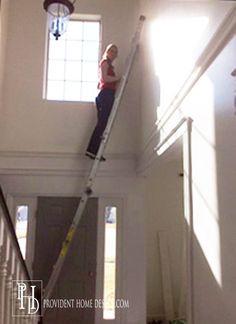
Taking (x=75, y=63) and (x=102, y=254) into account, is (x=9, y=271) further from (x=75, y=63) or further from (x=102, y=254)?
(x=75, y=63)

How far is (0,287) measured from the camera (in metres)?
1.83

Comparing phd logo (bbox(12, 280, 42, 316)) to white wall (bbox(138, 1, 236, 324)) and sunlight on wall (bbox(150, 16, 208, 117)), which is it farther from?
sunlight on wall (bbox(150, 16, 208, 117))

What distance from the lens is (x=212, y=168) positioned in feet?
6.07

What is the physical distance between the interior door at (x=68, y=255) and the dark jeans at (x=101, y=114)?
2.57 feet

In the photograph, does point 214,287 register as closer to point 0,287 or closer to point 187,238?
point 187,238

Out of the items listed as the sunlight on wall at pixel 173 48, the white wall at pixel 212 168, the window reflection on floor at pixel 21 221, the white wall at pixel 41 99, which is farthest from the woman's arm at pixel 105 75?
the white wall at pixel 212 168

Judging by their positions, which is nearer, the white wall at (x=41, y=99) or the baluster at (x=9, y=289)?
the baluster at (x=9, y=289)

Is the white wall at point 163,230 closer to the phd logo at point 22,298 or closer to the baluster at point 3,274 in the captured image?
the phd logo at point 22,298

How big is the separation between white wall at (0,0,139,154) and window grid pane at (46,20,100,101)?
0.16 meters

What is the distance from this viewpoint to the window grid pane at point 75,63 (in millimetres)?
5246

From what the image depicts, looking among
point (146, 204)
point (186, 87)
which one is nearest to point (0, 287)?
point (186, 87)

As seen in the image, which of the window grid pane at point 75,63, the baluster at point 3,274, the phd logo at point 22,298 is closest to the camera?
the baluster at point 3,274

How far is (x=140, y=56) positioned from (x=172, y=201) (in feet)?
7.27

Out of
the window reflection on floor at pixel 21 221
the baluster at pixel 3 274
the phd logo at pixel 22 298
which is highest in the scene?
the window reflection on floor at pixel 21 221
